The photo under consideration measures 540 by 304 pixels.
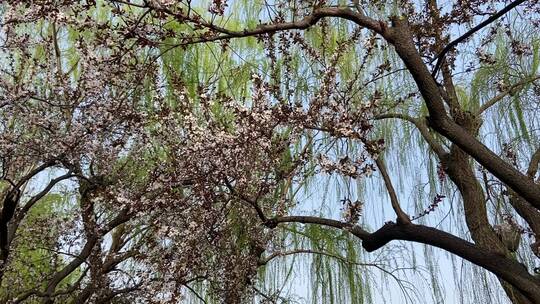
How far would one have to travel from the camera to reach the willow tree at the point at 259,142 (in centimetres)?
368

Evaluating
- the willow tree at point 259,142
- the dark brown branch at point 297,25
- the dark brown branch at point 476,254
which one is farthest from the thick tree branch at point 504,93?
the dark brown branch at point 297,25

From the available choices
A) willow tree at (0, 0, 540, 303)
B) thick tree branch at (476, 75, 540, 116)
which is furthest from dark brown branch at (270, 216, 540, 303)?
thick tree branch at (476, 75, 540, 116)

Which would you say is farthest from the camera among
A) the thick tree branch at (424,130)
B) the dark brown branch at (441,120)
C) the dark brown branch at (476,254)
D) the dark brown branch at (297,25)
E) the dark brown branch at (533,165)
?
the thick tree branch at (424,130)

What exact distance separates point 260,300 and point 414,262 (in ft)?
4.49

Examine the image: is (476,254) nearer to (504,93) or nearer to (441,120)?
(441,120)

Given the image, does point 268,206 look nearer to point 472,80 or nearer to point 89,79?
point 89,79

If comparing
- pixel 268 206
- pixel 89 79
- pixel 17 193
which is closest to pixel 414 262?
pixel 268 206

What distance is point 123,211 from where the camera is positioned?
17.9ft

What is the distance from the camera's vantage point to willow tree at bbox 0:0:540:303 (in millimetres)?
3678

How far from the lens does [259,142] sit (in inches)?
150

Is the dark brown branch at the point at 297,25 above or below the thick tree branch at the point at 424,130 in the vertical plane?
below

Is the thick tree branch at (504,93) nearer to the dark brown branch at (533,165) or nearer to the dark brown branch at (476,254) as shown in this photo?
the dark brown branch at (533,165)

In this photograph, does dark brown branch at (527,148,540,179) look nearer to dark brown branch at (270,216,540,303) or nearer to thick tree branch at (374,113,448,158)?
thick tree branch at (374,113,448,158)

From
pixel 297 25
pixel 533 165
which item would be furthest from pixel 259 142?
pixel 533 165
